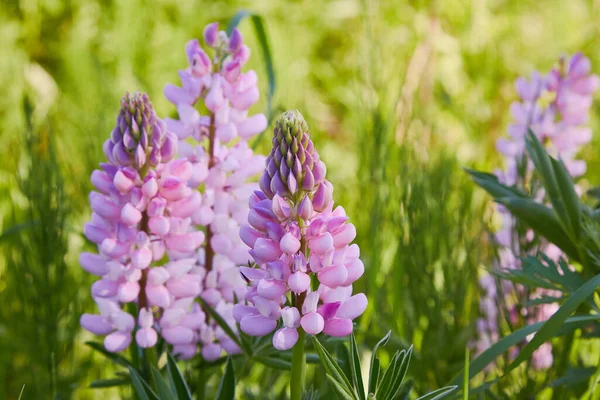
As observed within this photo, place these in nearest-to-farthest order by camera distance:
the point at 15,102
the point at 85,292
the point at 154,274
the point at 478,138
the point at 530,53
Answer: the point at 154,274, the point at 85,292, the point at 478,138, the point at 15,102, the point at 530,53

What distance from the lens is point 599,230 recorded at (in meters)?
1.17

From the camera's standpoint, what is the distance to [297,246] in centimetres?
89

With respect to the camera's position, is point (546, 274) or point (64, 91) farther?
point (64, 91)

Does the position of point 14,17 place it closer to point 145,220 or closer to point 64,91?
point 64,91

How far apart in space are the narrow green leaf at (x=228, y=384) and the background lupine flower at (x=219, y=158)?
134mm

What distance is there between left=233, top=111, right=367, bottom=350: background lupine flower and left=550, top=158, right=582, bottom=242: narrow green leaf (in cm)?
45

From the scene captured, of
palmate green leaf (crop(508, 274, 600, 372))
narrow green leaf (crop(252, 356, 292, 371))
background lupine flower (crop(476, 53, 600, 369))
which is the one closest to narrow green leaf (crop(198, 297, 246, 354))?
narrow green leaf (crop(252, 356, 292, 371))

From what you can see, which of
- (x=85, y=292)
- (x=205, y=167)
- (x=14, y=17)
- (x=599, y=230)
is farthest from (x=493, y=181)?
(x=14, y=17)

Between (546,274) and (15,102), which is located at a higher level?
(15,102)

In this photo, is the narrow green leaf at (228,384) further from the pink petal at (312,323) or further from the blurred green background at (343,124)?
the blurred green background at (343,124)

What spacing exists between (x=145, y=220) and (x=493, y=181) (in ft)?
2.06

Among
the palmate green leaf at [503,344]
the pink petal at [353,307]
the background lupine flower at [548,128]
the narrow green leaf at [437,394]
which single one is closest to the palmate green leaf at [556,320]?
the palmate green leaf at [503,344]

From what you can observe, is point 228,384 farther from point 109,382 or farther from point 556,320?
point 556,320

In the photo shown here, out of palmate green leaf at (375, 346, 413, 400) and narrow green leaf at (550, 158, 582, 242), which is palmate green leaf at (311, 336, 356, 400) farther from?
narrow green leaf at (550, 158, 582, 242)
